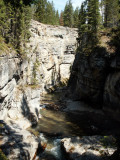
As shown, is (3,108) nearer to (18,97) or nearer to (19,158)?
(18,97)

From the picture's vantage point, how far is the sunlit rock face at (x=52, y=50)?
47594 mm

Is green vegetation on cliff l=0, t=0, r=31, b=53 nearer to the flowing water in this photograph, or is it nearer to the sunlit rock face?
the flowing water

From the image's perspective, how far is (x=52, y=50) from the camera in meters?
53.7

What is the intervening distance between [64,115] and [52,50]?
113 ft

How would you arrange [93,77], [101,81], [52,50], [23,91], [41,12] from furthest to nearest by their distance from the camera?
[41,12] < [52,50] < [93,77] < [101,81] < [23,91]

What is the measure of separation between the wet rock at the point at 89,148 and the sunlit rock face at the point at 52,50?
32203 millimetres

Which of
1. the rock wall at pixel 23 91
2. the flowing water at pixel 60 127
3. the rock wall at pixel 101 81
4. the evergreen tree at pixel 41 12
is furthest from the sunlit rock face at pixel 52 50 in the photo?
the flowing water at pixel 60 127

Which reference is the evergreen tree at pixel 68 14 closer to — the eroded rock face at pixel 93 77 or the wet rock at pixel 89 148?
the eroded rock face at pixel 93 77

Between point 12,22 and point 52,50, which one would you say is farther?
point 52,50

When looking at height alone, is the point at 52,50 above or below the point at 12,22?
below

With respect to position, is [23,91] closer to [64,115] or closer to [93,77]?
[64,115]

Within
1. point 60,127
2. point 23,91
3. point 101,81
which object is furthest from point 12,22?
point 60,127

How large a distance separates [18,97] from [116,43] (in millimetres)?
20660

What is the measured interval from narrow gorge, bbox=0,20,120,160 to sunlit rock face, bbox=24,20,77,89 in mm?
11995
